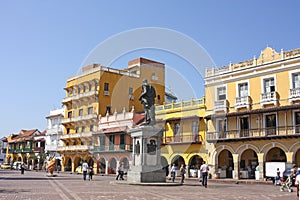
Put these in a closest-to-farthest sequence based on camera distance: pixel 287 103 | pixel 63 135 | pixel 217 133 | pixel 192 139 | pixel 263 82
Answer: pixel 287 103
pixel 263 82
pixel 217 133
pixel 192 139
pixel 63 135

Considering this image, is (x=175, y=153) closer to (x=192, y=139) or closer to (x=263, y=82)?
(x=192, y=139)

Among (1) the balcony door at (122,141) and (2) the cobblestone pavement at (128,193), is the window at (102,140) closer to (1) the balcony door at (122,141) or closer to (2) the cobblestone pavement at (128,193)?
(1) the balcony door at (122,141)

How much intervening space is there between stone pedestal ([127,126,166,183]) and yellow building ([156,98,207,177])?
641 inches

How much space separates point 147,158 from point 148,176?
117 cm

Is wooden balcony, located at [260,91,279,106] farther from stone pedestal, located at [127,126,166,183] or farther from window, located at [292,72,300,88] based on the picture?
stone pedestal, located at [127,126,166,183]

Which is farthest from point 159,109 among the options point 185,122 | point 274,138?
point 274,138

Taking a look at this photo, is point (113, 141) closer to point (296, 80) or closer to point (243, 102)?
point (243, 102)

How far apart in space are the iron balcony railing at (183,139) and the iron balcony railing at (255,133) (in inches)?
70.7

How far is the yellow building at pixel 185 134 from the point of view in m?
41.0

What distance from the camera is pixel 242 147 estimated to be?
36.9 m

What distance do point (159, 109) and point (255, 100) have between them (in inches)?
540

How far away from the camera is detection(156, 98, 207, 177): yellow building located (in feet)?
135

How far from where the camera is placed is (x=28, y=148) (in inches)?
3329

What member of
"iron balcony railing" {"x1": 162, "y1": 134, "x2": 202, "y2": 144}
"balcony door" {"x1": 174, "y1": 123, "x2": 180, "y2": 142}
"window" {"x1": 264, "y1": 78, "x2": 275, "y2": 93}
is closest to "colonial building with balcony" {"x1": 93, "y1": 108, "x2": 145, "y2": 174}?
"iron balcony railing" {"x1": 162, "y1": 134, "x2": 202, "y2": 144}
